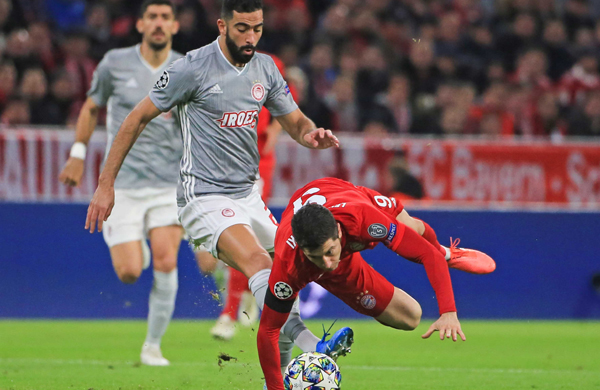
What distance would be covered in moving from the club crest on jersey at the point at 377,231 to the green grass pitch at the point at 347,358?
1.36 meters

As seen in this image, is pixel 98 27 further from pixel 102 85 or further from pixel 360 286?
pixel 360 286

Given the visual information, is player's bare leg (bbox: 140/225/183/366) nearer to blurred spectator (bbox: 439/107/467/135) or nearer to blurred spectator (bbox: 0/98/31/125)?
blurred spectator (bbox: 0/98/31/125)

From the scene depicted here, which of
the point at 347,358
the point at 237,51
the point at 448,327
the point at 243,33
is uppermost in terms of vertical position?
the point at 243,33

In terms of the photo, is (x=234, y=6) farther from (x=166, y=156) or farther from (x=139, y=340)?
(x=139, y=340)

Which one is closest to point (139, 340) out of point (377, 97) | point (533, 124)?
point (377, 97)

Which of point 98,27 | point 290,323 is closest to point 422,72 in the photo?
point 98,27

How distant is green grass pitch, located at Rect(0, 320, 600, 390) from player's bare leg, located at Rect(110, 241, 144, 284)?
26.8 inches

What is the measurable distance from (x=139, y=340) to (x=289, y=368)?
3.99 m

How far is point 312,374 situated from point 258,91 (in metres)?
1.90

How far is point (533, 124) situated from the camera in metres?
Result: 13.2

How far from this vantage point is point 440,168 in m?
11.3

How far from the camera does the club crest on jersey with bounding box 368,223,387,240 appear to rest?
16.4 feet

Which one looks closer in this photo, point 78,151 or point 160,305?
point 160,305

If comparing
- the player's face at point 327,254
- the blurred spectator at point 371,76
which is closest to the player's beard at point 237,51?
the player's face at point 327,254
